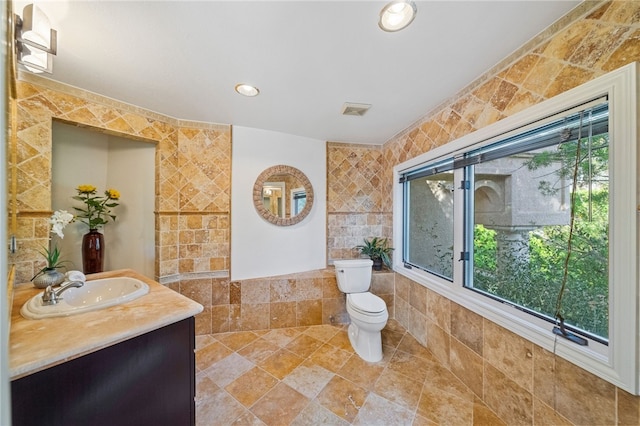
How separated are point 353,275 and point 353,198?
3.32ft

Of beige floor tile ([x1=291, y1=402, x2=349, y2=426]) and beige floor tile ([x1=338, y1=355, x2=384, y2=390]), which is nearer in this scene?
beige floor tile ([x1=291, y1=402, x2=349, y2=426])

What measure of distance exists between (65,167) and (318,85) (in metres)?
2.36

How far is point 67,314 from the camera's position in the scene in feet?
3.51

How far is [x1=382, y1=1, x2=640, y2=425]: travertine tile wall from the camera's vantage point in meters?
1.01

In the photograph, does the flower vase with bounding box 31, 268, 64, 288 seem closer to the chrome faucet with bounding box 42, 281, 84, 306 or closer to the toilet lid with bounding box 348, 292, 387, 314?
the chrome faucet with bounding box 42, 281, 84, 306

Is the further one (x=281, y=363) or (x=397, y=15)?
(x=281, y=363)

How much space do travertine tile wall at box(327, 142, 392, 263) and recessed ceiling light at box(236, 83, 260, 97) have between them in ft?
4.27

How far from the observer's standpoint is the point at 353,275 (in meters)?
2.52

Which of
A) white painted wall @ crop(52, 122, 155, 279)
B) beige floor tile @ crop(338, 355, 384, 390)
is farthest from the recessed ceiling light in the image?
beige floor tile @ crop(338, 355, 384, 390)

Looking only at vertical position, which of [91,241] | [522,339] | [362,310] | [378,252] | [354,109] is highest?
[354,109]

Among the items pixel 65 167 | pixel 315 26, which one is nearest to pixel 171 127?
pixel 65 167

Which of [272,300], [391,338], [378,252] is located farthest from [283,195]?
[391,338]

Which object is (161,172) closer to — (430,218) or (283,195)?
(283,195)

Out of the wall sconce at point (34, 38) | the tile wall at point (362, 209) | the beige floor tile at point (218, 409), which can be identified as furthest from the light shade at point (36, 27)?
the beige floor tile at point (218, 409)
